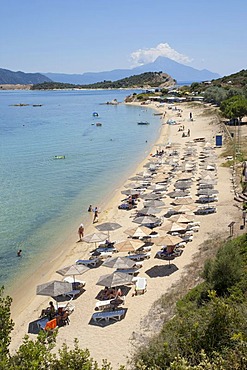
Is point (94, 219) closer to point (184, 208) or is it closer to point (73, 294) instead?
point (184, 208)

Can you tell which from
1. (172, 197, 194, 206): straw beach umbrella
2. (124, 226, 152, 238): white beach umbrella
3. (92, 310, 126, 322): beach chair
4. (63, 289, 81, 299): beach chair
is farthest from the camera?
(172, 197, 194, 206): straw beach umbrella

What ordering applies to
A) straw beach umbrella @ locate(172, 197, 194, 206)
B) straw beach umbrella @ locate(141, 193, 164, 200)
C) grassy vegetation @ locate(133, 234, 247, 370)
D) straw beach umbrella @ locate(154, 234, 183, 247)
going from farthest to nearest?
1. straw beach umbrella @ locate(141, 193, 164, 200)
2. straw beach umbrella @ locate(172, 197, 194, 206)
3. straw beach umbrella @ locate(154, 234, 183, 247)
4. grassy vegetation @ locate(133, 234, 247, 370)

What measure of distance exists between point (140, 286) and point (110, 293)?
1.20 m

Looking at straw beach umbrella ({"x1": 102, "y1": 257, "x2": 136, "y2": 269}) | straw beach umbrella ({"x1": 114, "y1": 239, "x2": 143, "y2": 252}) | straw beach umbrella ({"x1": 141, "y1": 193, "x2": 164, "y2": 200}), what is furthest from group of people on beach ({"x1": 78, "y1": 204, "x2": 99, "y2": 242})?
straw beach umbrella ({"x1": 102, "y1": 257, "x2": 136, "y2": 269})

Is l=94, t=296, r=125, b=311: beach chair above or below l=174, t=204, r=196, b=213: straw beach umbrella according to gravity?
below

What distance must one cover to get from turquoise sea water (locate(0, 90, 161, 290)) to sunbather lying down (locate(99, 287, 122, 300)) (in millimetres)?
4858

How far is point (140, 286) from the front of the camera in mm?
15672

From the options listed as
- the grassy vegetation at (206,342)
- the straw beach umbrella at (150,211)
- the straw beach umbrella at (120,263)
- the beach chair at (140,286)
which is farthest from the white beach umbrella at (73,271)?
the straw beach umbrella at (150,211)

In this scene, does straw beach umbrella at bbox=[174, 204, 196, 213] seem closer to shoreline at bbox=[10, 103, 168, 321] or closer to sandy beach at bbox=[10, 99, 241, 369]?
sandy beach at bbox=[10, 99, 241, 369]

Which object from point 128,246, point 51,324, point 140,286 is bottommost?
point 51,324

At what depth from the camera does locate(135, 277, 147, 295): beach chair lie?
50.8 feet

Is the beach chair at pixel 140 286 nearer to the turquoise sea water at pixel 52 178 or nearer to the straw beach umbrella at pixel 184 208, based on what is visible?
the turquoise sea water at pixel 52 178

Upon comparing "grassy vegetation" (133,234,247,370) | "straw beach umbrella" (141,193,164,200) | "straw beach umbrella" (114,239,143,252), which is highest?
"grassy vegetation" (133,234,247,370)

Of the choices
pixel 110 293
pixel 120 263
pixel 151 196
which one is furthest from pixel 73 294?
pixel 151 196
